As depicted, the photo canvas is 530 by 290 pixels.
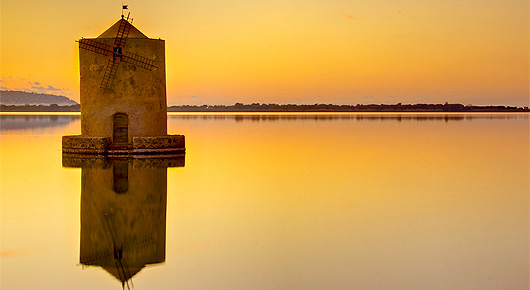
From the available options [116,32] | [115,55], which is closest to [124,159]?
[115,55]

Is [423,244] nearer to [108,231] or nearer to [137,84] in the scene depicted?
[108,231]

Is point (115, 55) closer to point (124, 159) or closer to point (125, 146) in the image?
point (125, 146)

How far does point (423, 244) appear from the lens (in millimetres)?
6023

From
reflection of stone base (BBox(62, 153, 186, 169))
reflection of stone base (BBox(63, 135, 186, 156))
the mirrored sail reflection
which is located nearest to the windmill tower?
reflection of stone base (BBox(63, 135, 186, 156))

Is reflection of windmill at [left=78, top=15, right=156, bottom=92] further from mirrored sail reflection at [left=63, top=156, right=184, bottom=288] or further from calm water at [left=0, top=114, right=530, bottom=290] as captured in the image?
mirrored sail reflection at [left=63, top=156, right=184, bottom=288]

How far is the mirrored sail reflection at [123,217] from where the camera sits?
550cm

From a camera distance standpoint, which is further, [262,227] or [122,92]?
[122,92]

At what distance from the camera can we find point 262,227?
22.5 feet

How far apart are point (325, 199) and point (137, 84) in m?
6.64

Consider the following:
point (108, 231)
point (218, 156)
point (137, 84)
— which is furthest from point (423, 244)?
point (218, 156)

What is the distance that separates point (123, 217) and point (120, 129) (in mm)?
7807

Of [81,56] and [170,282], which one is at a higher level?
[81,56]

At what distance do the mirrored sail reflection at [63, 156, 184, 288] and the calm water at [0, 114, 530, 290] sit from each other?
0.02 meters

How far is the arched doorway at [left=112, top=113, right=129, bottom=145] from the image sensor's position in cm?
1474
